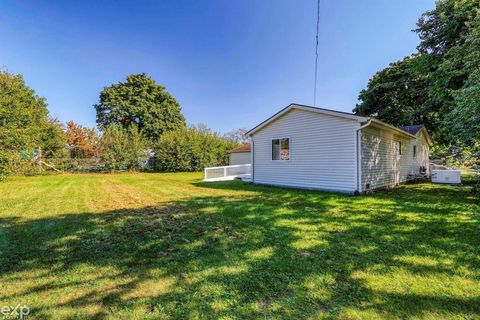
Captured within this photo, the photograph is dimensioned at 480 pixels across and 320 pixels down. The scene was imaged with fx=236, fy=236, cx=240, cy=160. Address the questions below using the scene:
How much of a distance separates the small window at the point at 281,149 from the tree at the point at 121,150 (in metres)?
13.5

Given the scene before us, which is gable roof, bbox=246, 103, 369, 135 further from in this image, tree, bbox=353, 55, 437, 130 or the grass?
tree, bbox=353, 55, 437, 130

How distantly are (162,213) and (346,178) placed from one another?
6.28 m

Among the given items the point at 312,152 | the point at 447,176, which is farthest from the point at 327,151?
the point at 447,176

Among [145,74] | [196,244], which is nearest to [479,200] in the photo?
[196,244]

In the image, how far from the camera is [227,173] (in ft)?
48.4

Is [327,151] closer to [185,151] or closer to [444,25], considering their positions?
[444,25]

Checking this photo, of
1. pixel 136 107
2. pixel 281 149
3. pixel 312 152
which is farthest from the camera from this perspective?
pixel 136 107

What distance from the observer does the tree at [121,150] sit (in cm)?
1873

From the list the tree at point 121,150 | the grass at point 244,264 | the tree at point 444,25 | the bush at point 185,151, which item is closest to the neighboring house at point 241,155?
the bush at point 185,151

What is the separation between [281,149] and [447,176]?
25.9 feet

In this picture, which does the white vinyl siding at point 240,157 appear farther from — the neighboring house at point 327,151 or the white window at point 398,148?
the white window at point 398,148

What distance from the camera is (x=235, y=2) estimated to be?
418 inches

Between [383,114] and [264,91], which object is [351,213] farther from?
[383,114]

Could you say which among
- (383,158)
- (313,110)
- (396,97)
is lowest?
(383,158)
